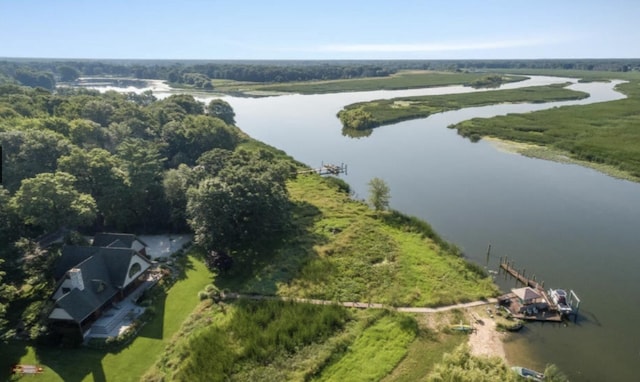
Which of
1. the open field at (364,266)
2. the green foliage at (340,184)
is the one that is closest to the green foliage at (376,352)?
the open field at (364,266)

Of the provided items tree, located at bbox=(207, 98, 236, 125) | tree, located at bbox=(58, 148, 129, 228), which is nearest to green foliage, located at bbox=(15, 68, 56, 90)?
tree, located at bbox=(207, 98, 236, 125)

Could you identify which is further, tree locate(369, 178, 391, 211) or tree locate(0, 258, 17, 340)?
tree locate(369, 178, 391, 211)

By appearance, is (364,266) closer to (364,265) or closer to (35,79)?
(364,265)

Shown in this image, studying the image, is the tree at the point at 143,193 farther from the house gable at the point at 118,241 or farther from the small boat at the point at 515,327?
the small boat at the point at 515,327

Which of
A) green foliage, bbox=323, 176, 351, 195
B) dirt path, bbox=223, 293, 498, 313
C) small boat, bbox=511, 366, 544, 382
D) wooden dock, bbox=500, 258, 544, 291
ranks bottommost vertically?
small boat, bbox=511, 366, 544, 382

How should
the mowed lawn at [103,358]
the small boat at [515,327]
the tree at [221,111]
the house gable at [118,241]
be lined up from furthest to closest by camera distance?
1. the tree at [221,111]
2. the house gable at [118,241]
3. the small boat at [515,327]
4. the mowed lawn at [103,358]

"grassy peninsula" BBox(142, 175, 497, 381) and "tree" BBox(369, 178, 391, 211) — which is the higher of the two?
"tree" BBox(369, 178, 391, 211)

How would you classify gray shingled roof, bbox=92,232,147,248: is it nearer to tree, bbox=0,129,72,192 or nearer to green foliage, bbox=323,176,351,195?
tree, bbox=0,129,72,192

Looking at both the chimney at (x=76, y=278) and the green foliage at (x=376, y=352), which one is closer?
the green foliage at (x=376, y=352)
